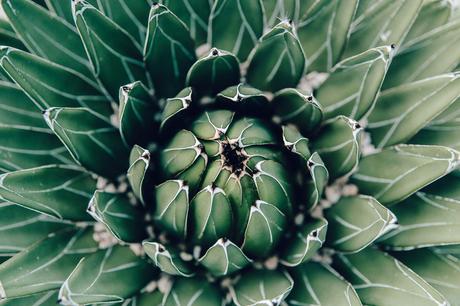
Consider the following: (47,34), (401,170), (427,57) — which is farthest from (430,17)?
(47,34)

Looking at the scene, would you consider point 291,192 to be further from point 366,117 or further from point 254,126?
point 366,117

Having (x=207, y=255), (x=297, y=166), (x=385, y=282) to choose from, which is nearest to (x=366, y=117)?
(x=297, y=166)

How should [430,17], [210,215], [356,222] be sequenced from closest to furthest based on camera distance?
[210,215] < [356,222] < [430,17]

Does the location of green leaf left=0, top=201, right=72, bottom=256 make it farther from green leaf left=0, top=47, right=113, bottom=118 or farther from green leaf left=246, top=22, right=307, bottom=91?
green leaf left=246, top=22, right=307, bottom=91

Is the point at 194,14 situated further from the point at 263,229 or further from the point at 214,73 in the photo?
the point at 263,229

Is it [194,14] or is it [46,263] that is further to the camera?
[194,14]
